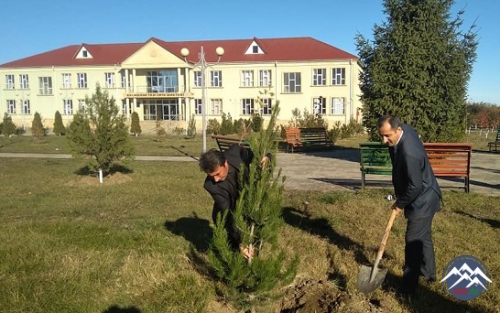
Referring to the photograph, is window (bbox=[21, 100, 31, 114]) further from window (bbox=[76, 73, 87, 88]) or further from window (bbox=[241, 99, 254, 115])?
window (bbox=[241, 99, 254, 115])

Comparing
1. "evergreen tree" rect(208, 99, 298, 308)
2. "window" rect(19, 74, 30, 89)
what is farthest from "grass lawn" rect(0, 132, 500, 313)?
"window" rect(19, 74, 30, 89)

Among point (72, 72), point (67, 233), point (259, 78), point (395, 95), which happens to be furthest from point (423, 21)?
point (72, 72)

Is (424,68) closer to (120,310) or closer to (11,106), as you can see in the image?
(120,310)

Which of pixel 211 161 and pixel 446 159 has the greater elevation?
pixel 211 161

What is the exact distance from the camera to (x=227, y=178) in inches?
142

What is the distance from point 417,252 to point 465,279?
0.47 metres

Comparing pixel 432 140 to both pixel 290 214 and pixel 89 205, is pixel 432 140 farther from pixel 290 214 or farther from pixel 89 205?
pixel 89 205

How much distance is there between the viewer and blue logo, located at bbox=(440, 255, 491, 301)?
3568 mm

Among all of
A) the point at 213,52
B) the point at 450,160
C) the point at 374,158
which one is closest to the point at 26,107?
the point at 213,52

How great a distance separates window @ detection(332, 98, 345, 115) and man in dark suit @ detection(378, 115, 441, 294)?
128ft

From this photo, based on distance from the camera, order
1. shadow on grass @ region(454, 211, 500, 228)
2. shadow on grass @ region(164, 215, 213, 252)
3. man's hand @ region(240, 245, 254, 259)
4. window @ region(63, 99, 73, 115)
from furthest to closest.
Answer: window @ region(63, 99, 73, 115)
shadow on grass @ region(454, 211, 500, 228)
shadow on grass @ region(164, 215, 213, 252)
man's hand @ region(240, 245, 254, 259)

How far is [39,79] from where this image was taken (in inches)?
1881

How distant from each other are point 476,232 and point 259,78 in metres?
39.1

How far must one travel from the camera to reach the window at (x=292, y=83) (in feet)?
140
